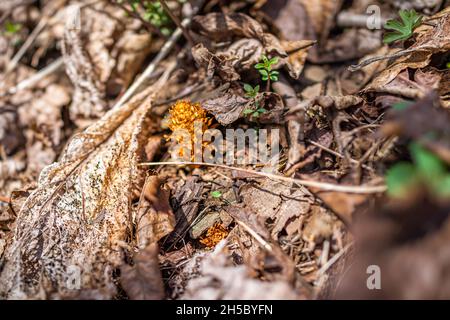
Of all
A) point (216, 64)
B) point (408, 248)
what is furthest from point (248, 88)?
point (408, 248)

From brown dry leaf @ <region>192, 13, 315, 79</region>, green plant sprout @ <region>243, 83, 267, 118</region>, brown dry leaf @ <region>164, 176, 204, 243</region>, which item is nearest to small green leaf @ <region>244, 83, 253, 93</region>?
green plant sprout @ <region>243, 83, 267, 118</region>

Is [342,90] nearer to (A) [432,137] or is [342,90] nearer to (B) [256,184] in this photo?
(B) [256,184]

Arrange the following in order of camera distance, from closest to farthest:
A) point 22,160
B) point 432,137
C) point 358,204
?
point 432,137, point 358,204, point 22,160

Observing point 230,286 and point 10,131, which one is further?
point 10,131

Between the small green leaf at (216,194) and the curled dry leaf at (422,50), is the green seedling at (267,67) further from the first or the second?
the small green leaf at (216,194)

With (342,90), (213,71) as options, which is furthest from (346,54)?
(213,71)

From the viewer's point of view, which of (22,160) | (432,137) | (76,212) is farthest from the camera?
(22,160)

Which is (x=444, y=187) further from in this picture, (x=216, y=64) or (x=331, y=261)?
(x=216, y=64)
